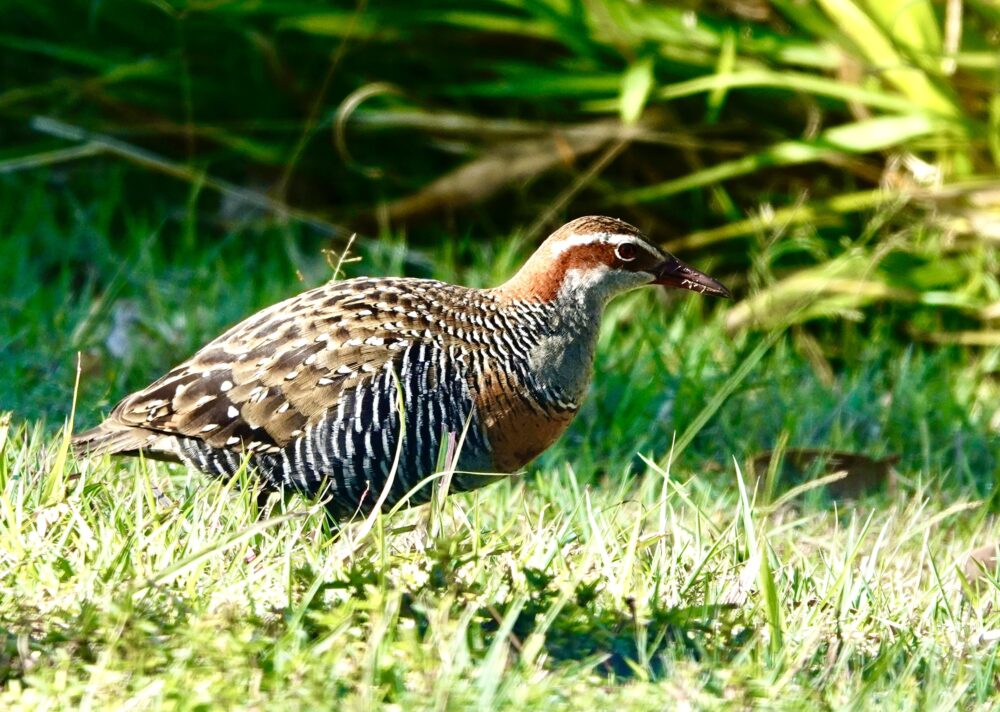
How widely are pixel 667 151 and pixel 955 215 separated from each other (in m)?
1.34

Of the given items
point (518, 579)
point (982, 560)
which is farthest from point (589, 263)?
point (982, 560)

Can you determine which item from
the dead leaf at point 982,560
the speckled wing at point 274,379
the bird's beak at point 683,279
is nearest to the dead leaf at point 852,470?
the dead leaf at point 982,560

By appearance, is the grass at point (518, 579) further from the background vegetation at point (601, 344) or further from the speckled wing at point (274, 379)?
the speckled wing at point (274, 379)

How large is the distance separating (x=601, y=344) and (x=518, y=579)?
260 centimetres

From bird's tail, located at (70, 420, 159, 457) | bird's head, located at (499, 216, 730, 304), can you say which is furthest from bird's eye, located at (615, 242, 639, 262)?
bird's tail, located at (70, 420, 159, 457)

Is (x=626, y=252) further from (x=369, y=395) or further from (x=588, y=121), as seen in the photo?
(x=588, y=121)

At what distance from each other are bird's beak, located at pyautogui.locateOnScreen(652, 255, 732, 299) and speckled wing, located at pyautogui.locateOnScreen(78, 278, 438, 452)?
71 centimetres

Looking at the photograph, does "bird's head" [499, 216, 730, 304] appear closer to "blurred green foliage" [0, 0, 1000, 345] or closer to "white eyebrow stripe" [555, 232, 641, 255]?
Answer: "white eyebrow stripe" [555, 232, 641, 255]

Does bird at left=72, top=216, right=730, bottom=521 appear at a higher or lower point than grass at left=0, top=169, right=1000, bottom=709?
higher

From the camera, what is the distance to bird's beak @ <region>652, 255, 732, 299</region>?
13.8ft

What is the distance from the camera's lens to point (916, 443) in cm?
511

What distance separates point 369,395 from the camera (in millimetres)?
3779

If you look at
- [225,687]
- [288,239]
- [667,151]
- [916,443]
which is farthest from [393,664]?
[667,151]

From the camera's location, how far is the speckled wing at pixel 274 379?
12.4 ft
